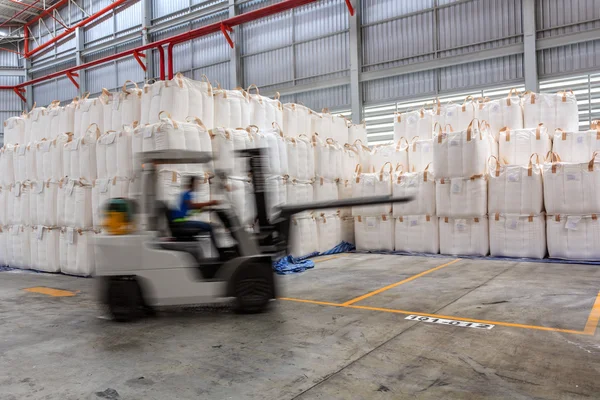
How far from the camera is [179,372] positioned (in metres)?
3.49

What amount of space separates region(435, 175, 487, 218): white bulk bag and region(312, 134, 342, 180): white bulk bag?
7.41 feet

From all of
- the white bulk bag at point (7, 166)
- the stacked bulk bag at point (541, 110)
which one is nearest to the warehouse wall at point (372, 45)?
the stacked bulk bag at point (541, 110)

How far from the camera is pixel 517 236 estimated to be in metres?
8.62

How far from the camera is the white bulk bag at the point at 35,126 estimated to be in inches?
364

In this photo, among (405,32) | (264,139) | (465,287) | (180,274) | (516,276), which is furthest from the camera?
(405,32)

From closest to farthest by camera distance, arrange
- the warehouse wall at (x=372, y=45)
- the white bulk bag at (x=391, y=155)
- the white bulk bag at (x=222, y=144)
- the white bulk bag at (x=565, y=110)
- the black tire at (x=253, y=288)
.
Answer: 1. the black tire at (x=253, y=288)
2. the white bulk bag at (x=222, y=144)
3. the white bulk bag at (x=565, y=110)
4. the white bulk bag at (x=391, y=155)
5. the warehouse wall at (x=372, y=45)

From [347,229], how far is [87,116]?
6021 millimetres

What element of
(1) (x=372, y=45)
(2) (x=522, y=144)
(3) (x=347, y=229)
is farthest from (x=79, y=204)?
(1) (x=372, y=45)

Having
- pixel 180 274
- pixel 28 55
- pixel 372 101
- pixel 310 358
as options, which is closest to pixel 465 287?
pixel 310 358

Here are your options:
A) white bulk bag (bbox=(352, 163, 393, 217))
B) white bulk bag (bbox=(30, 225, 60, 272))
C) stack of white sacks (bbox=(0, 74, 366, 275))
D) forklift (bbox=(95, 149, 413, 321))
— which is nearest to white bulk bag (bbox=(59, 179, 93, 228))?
stack of white sacks (bbox=(0, 74, 366, 275))

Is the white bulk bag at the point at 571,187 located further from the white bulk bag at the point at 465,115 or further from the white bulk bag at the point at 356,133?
the white bulk bag at the point at 356,133

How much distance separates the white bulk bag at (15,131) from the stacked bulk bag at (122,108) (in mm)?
2714

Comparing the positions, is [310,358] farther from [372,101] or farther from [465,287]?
[372,101]

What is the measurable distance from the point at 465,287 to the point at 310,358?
3.32 meters
